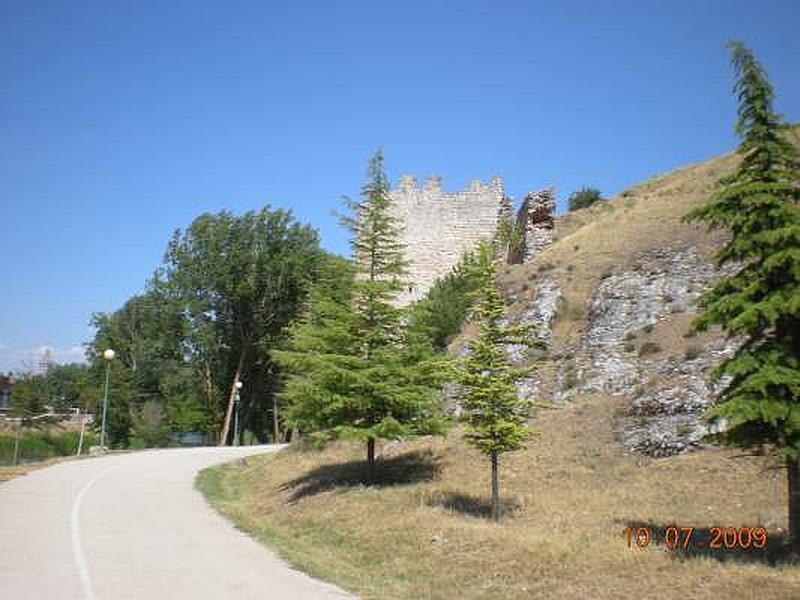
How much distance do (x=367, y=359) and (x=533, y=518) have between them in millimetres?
6170

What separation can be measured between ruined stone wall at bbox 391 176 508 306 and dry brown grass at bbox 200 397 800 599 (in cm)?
1643

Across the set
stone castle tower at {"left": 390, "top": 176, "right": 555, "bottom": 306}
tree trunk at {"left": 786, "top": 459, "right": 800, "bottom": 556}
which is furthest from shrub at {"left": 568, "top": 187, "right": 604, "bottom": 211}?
tree trunk at {"left": 786, "top": 459, "right": 800, "bottom": 556}

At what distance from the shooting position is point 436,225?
35.9 m

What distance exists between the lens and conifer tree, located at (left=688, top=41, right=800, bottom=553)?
28.9ft

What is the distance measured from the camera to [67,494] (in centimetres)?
1712

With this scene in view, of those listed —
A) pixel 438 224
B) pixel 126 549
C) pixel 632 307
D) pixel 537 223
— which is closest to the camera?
pixel 126 549

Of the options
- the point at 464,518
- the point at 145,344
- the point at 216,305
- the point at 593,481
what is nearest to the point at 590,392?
the point at 593,481

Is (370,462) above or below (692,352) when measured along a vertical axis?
below

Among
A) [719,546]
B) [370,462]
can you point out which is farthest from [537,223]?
[719,546]

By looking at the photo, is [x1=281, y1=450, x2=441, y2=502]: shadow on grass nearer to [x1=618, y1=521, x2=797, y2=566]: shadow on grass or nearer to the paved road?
the paved road

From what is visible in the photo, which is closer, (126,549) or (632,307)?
(126,549)

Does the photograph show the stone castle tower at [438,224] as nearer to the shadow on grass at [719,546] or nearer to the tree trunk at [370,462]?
the tree trunk at [370,462]

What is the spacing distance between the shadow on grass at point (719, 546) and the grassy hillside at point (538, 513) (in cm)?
6

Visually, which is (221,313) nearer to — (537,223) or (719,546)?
(537,223)
